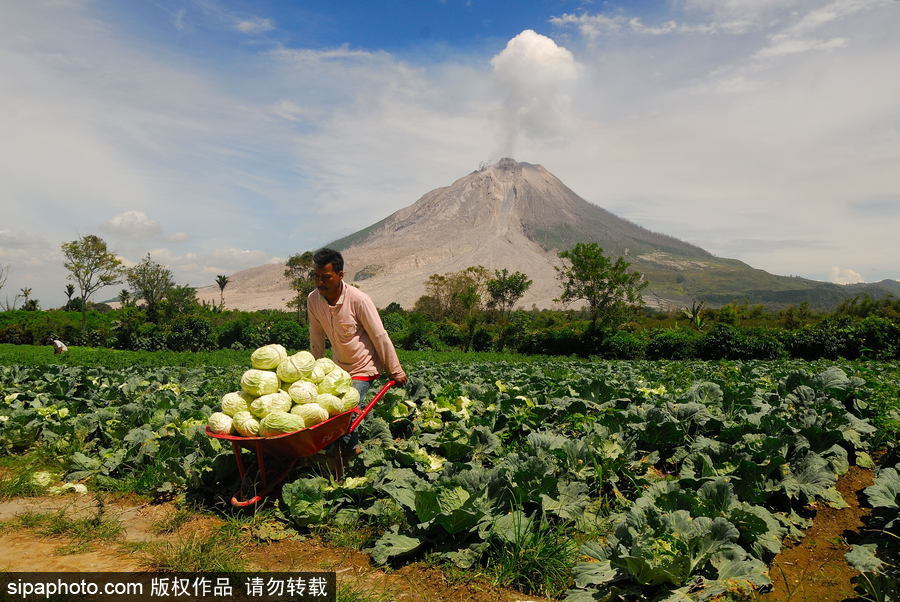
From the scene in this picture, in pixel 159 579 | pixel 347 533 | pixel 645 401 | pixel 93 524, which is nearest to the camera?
pixel 159 579

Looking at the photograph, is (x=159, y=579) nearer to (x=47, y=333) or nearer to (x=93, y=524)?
(x=93, y=524)

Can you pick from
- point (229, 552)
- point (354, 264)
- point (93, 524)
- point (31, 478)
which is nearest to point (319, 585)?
point (229, 552)

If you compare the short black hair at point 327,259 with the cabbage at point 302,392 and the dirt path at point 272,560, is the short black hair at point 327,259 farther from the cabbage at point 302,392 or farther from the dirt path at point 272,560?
the dirt path at point 272,560

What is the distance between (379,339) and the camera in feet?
14.7

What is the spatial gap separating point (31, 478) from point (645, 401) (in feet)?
22.9

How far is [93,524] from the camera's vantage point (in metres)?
3.88

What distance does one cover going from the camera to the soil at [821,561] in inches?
107

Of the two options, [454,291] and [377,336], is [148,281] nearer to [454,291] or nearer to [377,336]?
[454,291]

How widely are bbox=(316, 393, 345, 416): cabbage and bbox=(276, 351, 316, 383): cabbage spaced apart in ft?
1.05

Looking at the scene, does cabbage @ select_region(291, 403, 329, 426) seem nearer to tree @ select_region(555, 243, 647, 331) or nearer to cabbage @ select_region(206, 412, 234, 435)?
cabbage @ select_region(206, 412, 234, 435)

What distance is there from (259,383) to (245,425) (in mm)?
405

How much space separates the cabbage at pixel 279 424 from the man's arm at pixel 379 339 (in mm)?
1112

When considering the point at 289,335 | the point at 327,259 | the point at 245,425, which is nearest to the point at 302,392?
the point at 245,425

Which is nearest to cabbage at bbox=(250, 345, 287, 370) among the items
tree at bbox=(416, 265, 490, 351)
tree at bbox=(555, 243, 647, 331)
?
tree at bbox=(555, 243, 647, 331)
